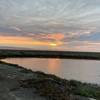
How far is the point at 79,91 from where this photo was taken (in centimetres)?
1830

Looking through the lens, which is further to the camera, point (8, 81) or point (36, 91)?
point (8, 81)

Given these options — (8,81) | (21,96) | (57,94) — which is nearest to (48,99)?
(57,94)

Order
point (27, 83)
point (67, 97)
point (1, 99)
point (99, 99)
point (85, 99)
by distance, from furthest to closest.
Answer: point (27, 83), point (99, 99), point (85, 99), point (67, 97), point (1, 99)

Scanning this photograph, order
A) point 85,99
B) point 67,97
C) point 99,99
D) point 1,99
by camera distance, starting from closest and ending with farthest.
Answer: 1. point 1,99
2. point 67,97
3. point 85,99
4. point 99,99

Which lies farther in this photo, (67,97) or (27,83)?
(27,83)

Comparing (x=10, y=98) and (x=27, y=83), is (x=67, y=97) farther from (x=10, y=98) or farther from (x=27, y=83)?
(x=27, y=83)

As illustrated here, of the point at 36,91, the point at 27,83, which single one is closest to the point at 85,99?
the point at 36,91

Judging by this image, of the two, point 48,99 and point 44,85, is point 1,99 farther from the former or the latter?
point 44,85

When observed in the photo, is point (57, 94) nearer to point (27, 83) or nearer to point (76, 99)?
point (76, 99)

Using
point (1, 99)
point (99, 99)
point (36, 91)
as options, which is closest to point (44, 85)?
point (36, 91)

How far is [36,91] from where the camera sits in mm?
16406

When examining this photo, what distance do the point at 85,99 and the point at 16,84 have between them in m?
5.39

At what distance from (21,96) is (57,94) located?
214 cm

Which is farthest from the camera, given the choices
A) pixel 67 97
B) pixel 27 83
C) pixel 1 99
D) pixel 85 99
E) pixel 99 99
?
pixel 27 83
